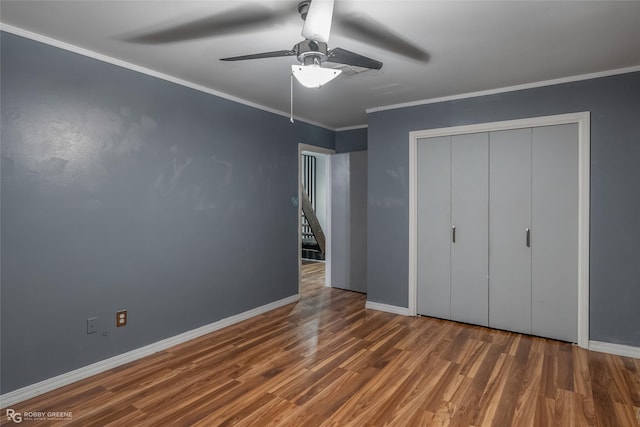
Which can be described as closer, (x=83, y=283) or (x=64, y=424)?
(x=64, y=424)

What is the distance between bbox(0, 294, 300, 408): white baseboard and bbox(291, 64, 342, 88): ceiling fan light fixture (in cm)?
264

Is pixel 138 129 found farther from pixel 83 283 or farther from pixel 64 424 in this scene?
pixel 64 424

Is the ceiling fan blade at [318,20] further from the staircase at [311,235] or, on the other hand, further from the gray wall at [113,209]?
the staircase at [311,235]

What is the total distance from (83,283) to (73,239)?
34 cm

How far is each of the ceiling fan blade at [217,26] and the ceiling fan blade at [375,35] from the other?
0.43 m

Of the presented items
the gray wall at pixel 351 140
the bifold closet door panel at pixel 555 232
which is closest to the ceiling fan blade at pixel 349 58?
the bifold closet door panel at pixel 555 232

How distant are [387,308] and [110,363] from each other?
2.92 meters

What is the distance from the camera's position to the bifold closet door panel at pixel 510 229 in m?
3.58

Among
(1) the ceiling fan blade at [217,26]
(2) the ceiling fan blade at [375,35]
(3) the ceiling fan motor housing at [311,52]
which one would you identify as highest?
(1) the ceiling fan blade at [217,26]

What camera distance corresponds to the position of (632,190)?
3.09 metres

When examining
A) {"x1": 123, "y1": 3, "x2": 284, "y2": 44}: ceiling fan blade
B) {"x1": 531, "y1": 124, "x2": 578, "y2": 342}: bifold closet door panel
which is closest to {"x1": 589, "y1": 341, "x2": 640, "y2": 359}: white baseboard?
{"x1": 531, "y1": 124, "x2": 578, "y2": 342}: bifold closet door panel

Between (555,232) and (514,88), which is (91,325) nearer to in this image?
(555,232)

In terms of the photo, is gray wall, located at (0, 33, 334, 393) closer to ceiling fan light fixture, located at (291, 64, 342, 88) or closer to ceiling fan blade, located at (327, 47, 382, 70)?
ceiling fan light fixture, located at (291, 64, 342, 88)

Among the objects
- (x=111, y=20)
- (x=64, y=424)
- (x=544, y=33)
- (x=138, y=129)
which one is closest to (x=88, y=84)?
(x=138, y=129)
